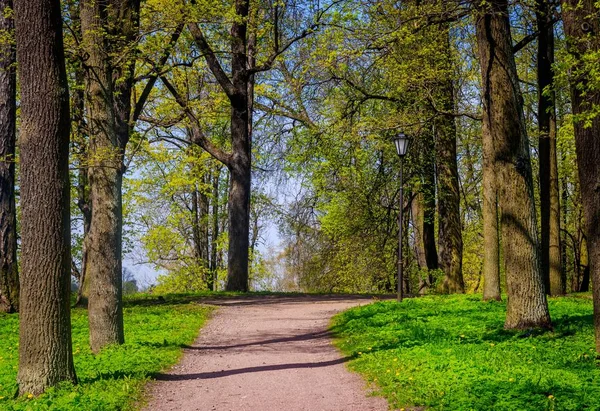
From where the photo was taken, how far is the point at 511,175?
10.6 meters

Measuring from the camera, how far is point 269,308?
17.0 meters

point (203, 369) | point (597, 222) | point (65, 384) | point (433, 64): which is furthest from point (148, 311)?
point (597, 222)

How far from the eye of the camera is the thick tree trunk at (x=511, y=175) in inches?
405

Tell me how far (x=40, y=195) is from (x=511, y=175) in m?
7.33

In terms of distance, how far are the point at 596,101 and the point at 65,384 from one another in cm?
710

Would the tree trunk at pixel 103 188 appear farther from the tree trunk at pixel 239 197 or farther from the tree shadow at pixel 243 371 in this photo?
the tree trunk at pixel 239 197

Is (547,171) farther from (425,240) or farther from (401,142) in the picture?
(425,240)

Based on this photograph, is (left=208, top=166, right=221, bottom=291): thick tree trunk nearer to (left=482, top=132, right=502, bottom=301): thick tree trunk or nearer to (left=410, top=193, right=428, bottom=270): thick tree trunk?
(left=410, top=193, right=428, bottom=270): thick tree trunk

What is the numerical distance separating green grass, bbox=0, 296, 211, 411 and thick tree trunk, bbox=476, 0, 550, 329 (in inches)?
222

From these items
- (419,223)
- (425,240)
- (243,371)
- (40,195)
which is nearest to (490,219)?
(425,240)

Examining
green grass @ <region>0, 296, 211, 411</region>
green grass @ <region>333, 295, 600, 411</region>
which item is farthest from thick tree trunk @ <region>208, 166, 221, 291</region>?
green grass @ <region>333, 295, 600, 411</region>

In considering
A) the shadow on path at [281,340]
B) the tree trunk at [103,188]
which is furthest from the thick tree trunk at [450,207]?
the tree trunk at [103,188]

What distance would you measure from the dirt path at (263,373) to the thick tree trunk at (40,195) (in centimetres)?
145

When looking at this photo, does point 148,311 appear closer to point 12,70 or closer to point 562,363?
point 12,70
